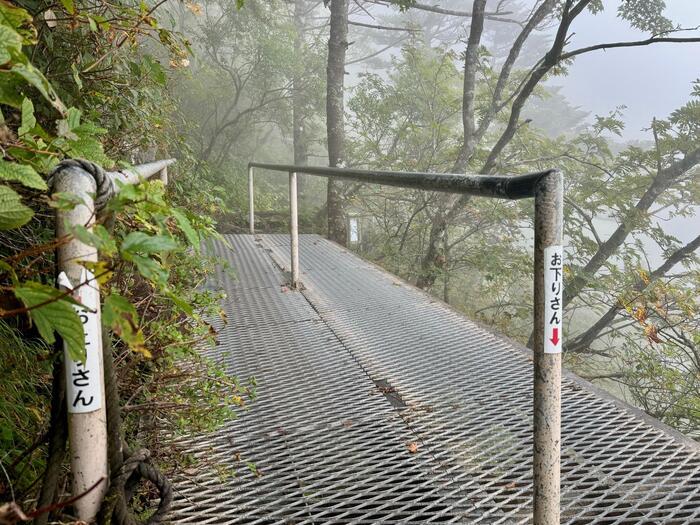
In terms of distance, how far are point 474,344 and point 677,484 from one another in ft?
3.32

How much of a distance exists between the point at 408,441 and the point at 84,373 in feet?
3.41

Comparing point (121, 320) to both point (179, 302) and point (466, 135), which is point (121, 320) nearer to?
point (179, 302)

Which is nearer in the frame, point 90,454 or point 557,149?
point 90,454

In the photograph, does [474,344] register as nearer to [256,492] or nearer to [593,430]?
[593,430]

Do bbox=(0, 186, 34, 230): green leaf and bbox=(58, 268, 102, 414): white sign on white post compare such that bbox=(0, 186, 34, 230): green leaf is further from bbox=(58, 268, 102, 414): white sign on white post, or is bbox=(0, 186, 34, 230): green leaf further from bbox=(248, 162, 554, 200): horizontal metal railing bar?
bbox=(248, 162, 554, 200): horizontal metal railing bar

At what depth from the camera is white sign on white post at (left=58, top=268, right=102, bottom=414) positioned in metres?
0.65

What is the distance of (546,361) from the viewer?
Result: 29.8 inches

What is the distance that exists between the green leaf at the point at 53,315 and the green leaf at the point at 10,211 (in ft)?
0.48

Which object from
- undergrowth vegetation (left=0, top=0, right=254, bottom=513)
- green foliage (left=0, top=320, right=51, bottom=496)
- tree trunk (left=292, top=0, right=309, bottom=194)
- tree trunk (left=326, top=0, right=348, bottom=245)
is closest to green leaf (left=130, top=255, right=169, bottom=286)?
undergrowth vegetation (left=0, top=0, right=254, bottom=513)

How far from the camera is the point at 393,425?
5.06 ft

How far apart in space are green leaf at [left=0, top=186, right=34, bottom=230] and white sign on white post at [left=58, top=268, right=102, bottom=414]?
12cm

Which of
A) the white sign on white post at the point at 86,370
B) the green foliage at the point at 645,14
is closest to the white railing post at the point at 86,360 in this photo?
the white sign on white post at the point at 86,370

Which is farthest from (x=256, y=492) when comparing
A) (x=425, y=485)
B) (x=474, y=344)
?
(x=474, y=344)

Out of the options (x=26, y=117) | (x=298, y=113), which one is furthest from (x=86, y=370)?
(x=298, y=113)
